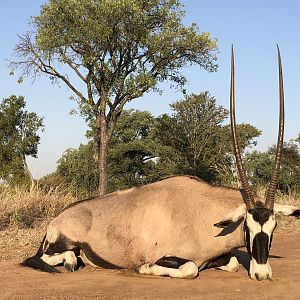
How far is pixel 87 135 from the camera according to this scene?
41.1 meters

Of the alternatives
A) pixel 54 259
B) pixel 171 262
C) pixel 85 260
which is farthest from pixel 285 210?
pixel 54 259

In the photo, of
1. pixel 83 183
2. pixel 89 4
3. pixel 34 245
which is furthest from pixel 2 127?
pixel 34 245

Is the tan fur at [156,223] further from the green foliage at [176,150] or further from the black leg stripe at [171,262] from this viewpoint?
the green foliage at [176,150]

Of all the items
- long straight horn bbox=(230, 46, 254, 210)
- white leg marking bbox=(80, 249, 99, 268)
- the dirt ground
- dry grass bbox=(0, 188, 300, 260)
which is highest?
long straight horn bbox=(230, 46, 254, 210)

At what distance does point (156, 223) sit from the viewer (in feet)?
20.7

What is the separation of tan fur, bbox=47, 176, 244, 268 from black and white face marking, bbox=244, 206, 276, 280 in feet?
1.51

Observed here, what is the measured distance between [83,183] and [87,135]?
9.17 m

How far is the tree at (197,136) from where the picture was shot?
35.3 m

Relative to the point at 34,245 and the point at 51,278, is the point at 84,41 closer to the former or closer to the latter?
the point at 34,245

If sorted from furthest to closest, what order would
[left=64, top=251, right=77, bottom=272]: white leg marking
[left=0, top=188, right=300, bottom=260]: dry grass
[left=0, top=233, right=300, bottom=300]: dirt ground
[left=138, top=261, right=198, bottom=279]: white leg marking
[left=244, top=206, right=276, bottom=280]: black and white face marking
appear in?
[left=0, top=188, right=300, bottom=260]: dry grass, [left=64, top=251, right=77, bottom=272]: white leg marking, [left=138, top=261, right=198, bottom=279]: white leg marking, [left=244, top=206, right=276, bottom=280]: black and white face marking, [left=0, top=233, right=300, bottom=300]: dirt ground

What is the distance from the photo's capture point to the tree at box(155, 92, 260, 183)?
116 feet

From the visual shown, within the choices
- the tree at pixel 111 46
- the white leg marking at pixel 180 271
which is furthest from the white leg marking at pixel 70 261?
the tree at pixel 111 46

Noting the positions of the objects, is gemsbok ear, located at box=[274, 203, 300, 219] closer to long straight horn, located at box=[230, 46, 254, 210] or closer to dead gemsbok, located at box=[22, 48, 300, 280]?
dead gemsbok, located at box=[22, 48, 300, 280]

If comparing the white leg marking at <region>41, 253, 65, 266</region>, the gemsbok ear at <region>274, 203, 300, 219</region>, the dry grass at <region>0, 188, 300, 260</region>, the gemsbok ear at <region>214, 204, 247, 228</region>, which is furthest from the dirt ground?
the dry grass at <region>0, 188, 300, 260</region>
